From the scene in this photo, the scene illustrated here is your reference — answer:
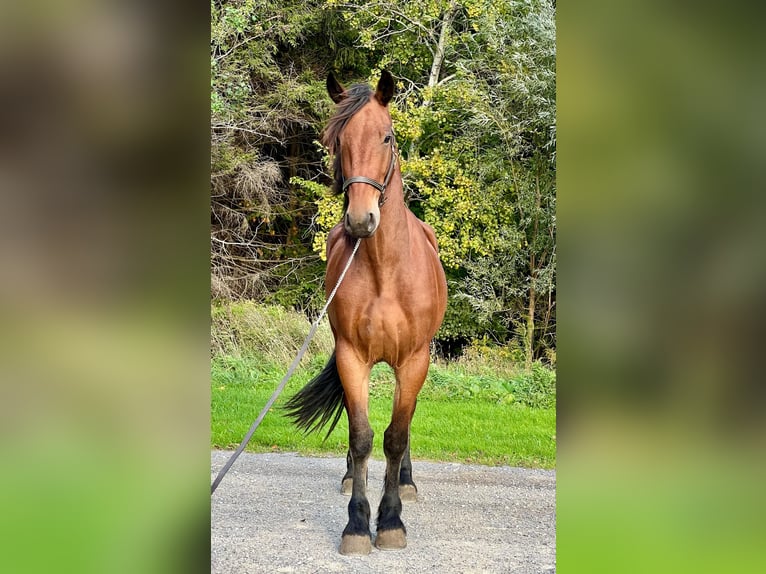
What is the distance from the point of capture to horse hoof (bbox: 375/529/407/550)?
368cm

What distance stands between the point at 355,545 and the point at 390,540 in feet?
0.73

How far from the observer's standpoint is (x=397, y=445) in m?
3.85

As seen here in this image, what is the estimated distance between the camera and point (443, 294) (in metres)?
4.53

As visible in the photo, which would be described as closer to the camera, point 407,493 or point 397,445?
point 397,445

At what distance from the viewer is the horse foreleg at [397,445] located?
370 cm

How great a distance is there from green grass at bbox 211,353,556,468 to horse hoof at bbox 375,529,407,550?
2.33m

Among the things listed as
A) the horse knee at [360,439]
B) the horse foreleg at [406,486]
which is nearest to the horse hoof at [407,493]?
the horse foreleg at [406,486]

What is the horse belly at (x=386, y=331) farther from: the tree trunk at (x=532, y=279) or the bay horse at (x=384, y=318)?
the tree trunk at (x=532, y=279)
